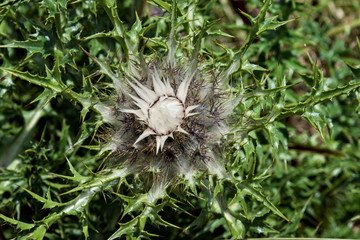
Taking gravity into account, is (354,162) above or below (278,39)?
below

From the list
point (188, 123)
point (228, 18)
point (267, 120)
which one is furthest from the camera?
point (228, 18)

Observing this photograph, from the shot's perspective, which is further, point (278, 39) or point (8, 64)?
point (278, 39)

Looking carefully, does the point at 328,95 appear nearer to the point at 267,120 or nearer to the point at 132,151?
the point at 267,120

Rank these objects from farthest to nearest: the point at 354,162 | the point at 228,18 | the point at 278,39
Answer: the point at 228,18, the point at 354,162, the point at 278,39

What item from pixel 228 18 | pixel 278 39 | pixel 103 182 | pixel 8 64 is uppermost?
pixel 8 64

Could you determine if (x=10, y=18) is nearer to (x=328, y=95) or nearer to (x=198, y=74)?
(x=198, y=74)

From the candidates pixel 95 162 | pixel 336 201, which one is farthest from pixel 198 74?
pixel 336 201
